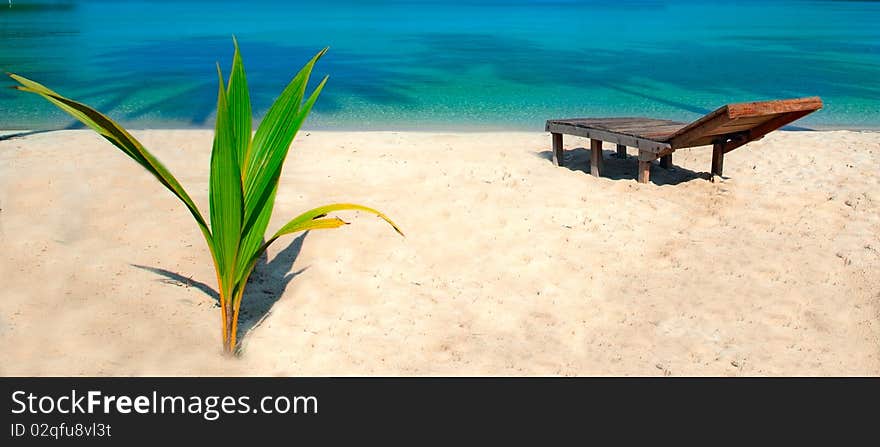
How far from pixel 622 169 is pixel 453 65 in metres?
10.8

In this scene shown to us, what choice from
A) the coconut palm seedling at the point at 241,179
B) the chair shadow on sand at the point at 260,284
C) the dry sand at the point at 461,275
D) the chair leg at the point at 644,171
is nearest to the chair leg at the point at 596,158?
the dry sand at the point at 461,275

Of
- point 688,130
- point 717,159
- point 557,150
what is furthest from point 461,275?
point 717,159

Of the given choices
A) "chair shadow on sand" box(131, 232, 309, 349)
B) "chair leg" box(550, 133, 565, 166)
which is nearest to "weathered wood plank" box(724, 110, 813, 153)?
"chair leg" box(550, 133, 565, 166)

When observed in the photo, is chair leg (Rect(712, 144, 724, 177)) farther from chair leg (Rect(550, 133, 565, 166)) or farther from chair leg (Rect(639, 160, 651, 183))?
chair leg (Rect(550, 133, 565, 166))

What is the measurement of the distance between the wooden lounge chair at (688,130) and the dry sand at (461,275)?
272mm

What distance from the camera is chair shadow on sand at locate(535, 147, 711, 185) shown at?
20.7 feet

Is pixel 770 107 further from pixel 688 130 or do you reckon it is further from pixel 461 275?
pixel 461 275

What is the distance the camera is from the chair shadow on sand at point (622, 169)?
6301 millimetres

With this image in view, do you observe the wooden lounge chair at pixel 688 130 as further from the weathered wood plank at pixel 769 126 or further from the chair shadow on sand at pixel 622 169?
the chair shadow on sand at pixel 622 169

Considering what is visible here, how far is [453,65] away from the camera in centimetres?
1688

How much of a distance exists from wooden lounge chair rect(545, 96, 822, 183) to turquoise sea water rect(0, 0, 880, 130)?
4.06 m

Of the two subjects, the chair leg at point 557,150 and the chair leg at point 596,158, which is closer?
the chair leg at point 596,158
